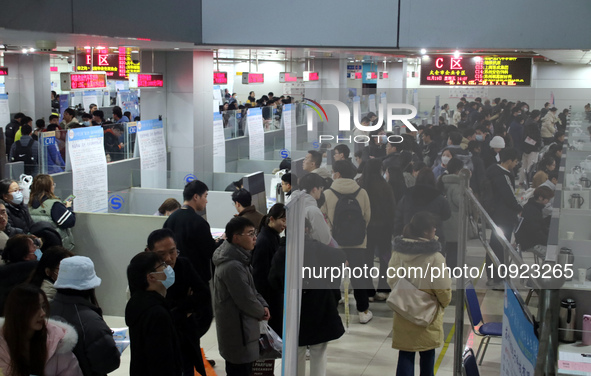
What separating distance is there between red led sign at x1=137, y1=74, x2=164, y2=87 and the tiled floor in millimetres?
5084

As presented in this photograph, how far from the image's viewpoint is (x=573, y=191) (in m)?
6.45

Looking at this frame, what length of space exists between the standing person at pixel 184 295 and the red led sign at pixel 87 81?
23.9 ft

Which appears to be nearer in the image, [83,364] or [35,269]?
→ [83,364]

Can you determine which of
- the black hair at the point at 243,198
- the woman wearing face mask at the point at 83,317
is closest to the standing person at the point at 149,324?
the woman wearing face mask at the point at 83,317

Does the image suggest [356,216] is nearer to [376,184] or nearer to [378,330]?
[376,184]

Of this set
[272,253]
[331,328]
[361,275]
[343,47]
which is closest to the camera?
[361,275]

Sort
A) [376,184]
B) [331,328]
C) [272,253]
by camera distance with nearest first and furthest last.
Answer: [376,184], [331,328], [272,253]

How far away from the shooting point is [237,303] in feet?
13.5

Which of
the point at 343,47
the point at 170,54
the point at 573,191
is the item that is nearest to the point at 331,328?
the point at 573,191

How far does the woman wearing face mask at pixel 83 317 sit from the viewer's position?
3293mm

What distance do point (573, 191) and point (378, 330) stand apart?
7.72 ft

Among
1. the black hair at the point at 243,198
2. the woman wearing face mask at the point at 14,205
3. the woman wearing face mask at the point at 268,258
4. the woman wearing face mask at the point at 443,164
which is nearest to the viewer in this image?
the woman wearing face mask at the point at 443,164

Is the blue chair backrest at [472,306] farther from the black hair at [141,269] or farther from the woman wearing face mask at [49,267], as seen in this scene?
the woman wearing face mask at [49,267]

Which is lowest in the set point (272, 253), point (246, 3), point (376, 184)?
point (272, 253)
